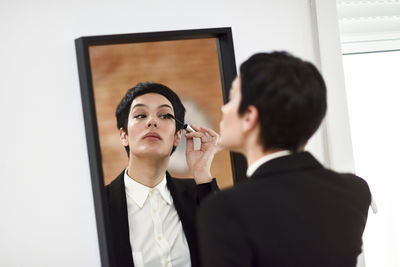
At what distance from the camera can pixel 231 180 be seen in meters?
1.61

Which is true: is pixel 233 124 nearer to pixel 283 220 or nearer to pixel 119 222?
pixel 283 220

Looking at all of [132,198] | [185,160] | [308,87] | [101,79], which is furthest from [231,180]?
[308,87]

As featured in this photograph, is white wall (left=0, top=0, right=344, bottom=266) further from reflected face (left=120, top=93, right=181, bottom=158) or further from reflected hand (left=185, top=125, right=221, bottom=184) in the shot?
reflected hand (left=185, top=125, right=221, bottom=184)

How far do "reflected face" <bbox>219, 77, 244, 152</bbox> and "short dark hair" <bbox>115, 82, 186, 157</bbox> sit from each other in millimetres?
413

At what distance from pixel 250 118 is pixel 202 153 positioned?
535mm

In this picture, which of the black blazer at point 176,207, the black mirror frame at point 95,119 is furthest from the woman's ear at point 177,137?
the black mirror frame at point 95,119

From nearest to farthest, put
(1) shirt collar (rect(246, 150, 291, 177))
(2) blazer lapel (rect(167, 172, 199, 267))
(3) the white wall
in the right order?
(1) shirt collar (rect(246, 150, 291, 177)), (3) the white wall, (2) blazer lapel (rect(167, 172, 199, 267))

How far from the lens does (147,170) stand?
1.50 m

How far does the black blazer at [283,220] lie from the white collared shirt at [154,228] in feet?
1.65

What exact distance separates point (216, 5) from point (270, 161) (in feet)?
2.63

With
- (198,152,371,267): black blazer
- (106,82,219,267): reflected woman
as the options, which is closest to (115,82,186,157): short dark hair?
(106,82,219,267): reflected woman

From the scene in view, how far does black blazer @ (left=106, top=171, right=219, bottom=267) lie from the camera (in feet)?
4.75

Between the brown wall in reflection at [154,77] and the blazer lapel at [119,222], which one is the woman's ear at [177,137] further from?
the blazer lapel at [119,222]

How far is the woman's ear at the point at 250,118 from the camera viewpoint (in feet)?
3.42
